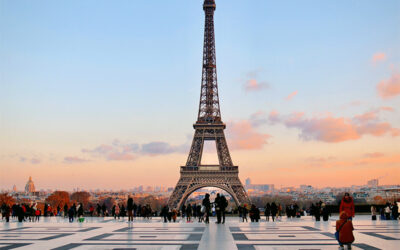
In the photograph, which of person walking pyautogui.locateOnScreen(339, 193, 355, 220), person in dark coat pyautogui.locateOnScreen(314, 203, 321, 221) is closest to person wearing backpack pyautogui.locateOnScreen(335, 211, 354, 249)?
person walking pyautogui.locateOnScreen(339, 193, 355, 220)

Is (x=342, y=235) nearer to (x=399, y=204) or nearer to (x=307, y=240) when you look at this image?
(x=307, y=240)

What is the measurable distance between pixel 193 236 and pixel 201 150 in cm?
5218

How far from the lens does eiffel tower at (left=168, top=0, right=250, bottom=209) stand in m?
66.4

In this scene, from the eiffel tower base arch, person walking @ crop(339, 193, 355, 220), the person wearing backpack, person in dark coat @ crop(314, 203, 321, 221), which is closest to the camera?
the person wearing backpack

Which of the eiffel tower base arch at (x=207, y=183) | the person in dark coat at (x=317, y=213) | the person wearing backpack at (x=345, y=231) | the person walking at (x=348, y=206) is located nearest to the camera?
the person wearing backpack at (x=345, y=231)

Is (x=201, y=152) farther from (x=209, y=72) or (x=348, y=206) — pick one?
(x=348, y=206)

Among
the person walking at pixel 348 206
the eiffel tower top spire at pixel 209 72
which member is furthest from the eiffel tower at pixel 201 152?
the person walking at pixel 348 206

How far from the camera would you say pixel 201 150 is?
229 feet

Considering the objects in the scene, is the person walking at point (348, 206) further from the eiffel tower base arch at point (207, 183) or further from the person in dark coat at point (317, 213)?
the eiffel tower base arch at point (207, 183)

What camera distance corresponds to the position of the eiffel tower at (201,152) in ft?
218

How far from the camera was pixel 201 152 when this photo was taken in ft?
229

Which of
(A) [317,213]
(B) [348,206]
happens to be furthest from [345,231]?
(A) [317,213]

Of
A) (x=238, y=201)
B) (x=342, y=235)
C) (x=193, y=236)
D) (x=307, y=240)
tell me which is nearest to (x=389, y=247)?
(x=342, y=235)

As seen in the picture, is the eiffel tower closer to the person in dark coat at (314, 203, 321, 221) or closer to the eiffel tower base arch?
the eiffel tower base arch
